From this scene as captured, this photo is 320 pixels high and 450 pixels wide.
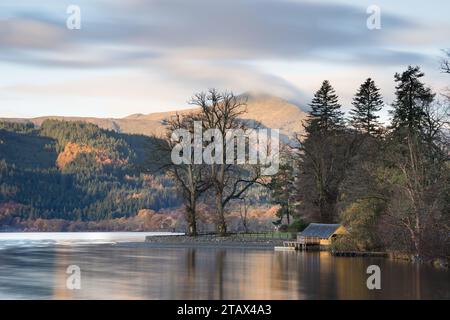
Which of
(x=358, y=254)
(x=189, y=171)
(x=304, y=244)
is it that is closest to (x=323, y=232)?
(x=304, y=244)

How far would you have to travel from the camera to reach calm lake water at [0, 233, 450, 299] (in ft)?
128

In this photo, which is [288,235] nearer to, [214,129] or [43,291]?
[214,129]

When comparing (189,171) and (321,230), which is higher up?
(189,171)

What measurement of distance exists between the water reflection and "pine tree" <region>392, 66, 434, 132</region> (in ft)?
66.8

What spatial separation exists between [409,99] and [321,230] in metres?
17.4

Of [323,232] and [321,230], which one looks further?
[321,230]

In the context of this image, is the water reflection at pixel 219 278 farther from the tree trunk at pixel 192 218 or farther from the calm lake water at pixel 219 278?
the tree trunk at pixel 192 218

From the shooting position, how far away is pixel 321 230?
77.8m

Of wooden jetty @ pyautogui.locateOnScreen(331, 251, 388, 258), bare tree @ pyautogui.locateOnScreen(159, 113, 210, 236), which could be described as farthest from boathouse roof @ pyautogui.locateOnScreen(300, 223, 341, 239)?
bare tree @ pyautogui.locateOnScreen(159, 113, 210, 236)

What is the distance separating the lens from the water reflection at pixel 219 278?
128 ft

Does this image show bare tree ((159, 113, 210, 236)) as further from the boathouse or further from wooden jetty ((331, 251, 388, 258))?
wooden jetty ((331, 251, 388, 258))

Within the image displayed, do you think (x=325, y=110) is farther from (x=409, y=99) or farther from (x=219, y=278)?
(x=219, y=278)
